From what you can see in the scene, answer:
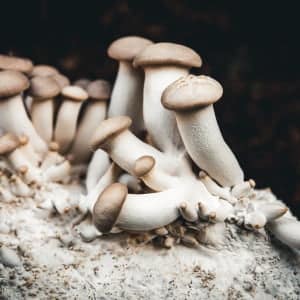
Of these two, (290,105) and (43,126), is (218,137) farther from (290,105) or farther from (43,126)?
(290,105)

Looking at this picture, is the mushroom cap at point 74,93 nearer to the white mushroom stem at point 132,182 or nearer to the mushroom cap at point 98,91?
the mushroom cap at point 98,91

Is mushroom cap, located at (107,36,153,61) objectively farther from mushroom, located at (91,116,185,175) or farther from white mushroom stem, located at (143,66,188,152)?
mushroom, located at (91,116,185,175)

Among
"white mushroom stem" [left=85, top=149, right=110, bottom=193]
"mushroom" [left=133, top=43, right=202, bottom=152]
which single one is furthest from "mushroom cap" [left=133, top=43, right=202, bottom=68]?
"white mushroom stem" [left=85, top=149, right=110, bottom=193]

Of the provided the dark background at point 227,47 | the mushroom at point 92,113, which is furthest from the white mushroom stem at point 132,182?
the dark background at point 227,47

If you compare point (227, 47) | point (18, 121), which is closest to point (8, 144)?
point (18, 121)

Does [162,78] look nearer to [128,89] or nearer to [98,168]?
[128,89]

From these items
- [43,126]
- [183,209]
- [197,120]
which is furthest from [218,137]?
[43,126]
